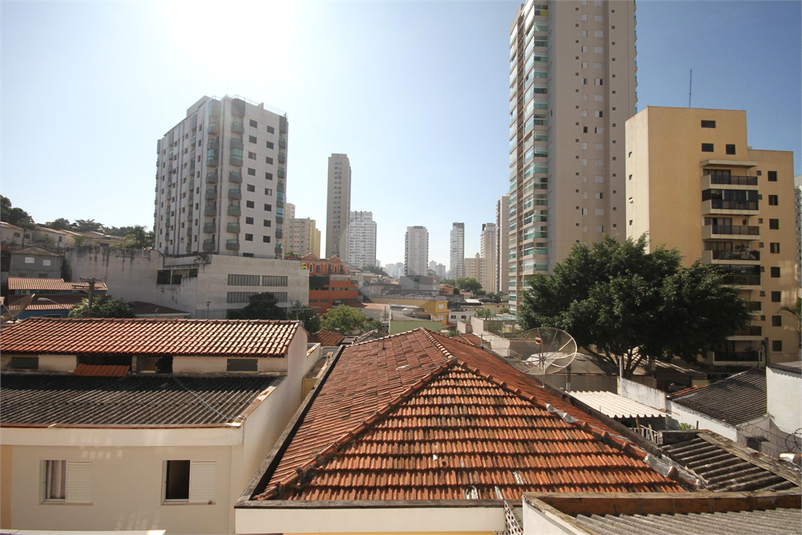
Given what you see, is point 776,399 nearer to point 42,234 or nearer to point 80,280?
point 80,280

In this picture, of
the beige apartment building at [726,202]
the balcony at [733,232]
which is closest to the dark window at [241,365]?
the beige apartment building at [726,202]

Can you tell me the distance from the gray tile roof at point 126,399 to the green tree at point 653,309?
16556mm

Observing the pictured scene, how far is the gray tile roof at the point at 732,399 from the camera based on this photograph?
11930 millimetres

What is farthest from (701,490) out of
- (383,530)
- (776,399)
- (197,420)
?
(776,399)

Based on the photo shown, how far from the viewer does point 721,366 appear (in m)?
26.2

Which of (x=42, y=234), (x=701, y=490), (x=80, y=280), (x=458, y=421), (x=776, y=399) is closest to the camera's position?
(x=701, y=490)

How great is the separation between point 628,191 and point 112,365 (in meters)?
34.3

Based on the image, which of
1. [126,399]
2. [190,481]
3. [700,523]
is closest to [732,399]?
[700,523]

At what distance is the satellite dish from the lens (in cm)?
959

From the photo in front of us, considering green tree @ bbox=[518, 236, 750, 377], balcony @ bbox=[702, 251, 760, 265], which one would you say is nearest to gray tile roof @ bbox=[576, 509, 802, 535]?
green tree @ bbox=[518, 236, 750, 377]

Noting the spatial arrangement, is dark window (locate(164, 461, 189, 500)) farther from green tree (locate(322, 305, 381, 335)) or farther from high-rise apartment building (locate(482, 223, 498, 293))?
high-rise apartment building (locate(482, 223, 498, 293))

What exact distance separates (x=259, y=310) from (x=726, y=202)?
39685mm

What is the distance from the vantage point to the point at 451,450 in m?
5.14

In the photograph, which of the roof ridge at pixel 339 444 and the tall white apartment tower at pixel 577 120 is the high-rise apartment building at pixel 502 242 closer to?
the tall white apartment tower at pixel 577 120
